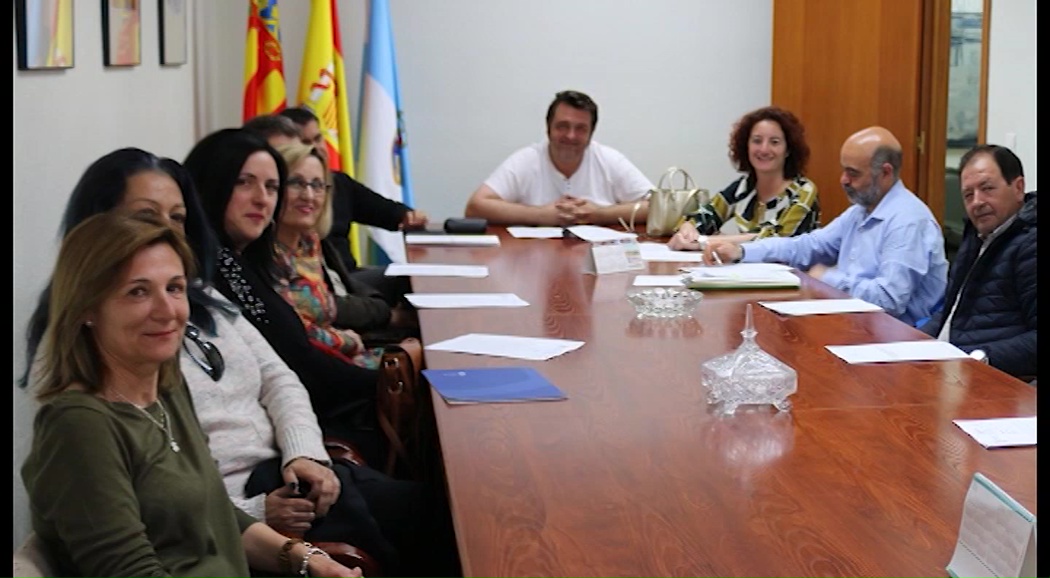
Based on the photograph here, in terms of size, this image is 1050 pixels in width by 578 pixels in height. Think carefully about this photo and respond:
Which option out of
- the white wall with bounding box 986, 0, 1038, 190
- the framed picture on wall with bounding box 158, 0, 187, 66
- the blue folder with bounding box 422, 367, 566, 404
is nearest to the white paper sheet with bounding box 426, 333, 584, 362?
the blue folder with bounding box 422, 367, 566, 404

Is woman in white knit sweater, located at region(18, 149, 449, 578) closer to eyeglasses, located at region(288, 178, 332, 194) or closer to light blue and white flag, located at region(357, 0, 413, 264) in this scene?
eyeglasses, located at region(288, 178, 332, 194)

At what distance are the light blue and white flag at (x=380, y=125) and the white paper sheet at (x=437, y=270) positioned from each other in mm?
1982

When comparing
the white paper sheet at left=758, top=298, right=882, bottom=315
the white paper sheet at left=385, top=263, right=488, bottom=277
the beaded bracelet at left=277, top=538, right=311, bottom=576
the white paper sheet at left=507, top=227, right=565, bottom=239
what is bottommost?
the beaded bracelet at left=277, top=538, right=311, bottom=576

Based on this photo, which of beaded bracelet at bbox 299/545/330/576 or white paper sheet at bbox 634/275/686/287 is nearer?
beaded bracelet at bbox 299/545/330/576

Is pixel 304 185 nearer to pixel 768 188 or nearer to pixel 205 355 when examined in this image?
pixel 205 355

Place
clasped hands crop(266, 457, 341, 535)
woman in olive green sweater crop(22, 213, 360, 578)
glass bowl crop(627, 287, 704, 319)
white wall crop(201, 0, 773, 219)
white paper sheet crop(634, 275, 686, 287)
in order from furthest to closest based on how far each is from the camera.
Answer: white wall crop(201, 0, 773, 219)
white paper sheet crop(634, 275, 686, 287)
glass bowl crop(627, 287, 704, 319)
clasped hands crop(266, 457, 341, 535)
woman in olive green sweater crop(22, 213, 360, 578)

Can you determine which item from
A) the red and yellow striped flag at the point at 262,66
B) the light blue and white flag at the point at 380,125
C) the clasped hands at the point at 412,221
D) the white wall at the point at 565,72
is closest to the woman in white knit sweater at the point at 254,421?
the clasped hands at the point at 412,221

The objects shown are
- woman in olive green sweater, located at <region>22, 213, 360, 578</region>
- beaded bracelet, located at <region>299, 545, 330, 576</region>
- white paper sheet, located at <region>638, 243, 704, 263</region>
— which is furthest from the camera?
white paper sheet, located at <region>638, 243, 704, 263</region>

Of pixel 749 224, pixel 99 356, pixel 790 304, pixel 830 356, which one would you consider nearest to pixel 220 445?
pixel 99 356

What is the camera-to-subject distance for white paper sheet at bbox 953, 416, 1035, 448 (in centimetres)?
224

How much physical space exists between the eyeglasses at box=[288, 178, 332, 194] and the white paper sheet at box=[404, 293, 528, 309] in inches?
15.1

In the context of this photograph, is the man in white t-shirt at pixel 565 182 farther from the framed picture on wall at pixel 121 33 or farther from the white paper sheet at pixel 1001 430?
the white paper sheet at pixel 1001 430

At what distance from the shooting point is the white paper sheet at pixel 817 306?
3.54 meters

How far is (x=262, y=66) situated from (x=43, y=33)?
303 centimetres
